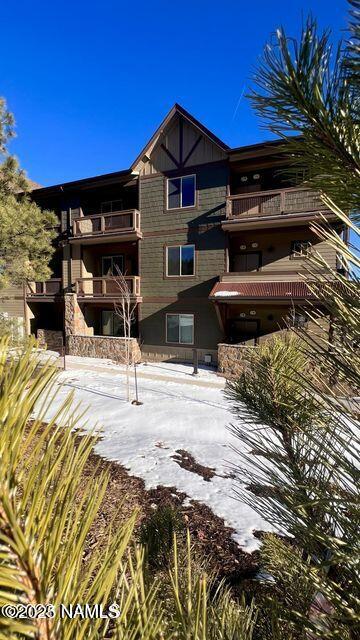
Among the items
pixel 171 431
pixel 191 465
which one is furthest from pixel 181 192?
pixel 191 465

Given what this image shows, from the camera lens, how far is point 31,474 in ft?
1.78

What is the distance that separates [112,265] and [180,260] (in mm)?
4907

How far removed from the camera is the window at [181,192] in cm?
1461

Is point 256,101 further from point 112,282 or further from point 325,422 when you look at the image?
point 112,282

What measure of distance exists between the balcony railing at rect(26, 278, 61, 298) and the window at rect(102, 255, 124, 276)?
9.71 ft

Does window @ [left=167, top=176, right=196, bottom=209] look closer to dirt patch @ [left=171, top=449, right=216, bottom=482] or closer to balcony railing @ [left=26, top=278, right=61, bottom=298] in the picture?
balcony railing @ [left=26, top=278, right=61, bottom=298]

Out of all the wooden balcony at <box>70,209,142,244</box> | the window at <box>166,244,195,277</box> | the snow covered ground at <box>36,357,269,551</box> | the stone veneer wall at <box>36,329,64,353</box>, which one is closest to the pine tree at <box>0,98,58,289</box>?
the snow covered ground at <box>36,357,269,551</box>

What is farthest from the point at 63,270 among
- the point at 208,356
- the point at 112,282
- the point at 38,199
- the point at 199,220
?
the point at 208,356

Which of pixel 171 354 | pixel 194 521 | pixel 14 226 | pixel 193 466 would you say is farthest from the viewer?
pixel 171 354

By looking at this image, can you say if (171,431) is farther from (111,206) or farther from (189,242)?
(111,206)

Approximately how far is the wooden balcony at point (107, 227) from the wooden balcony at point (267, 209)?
16.7ft

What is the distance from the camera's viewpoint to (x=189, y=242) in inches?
581

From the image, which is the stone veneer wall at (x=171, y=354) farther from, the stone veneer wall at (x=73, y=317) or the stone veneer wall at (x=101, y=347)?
the stone veneer wall at (x=73, y=317)

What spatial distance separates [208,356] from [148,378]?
3421 millimetres
